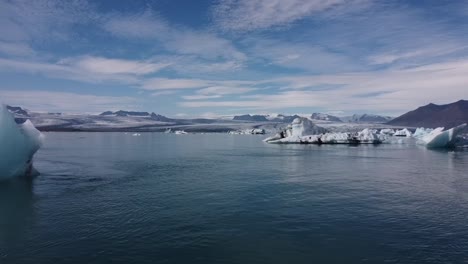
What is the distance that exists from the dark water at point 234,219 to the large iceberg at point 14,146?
3.76 feet

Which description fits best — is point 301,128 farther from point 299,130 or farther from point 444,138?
point 444,138

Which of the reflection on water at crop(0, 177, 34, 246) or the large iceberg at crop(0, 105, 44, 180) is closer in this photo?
the reflection on water at crop(0, 177, 34, 246)

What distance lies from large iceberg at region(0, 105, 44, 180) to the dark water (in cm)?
115

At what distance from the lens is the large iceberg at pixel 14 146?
71.1 feet

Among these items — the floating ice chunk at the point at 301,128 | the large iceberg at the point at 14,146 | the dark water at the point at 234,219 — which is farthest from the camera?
the floating ice chunk at the point at 301,128

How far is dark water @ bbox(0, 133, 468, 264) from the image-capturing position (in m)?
10.9

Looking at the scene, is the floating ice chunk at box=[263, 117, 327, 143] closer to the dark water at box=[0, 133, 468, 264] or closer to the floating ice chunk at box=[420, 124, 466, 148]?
the floating ice chunk at box=[420, 124, 466, 148]

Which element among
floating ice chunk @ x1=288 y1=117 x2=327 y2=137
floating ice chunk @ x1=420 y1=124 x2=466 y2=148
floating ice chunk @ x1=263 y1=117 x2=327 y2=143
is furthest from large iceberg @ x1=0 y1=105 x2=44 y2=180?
floating ice chunk @ x1=288 y1=117 x2=327 y2=137

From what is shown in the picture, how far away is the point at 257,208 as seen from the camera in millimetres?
16688

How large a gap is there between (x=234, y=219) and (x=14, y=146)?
51.4 feet

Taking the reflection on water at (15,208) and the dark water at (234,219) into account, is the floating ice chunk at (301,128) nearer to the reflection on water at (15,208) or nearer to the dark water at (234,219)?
the dark water at (234,219)

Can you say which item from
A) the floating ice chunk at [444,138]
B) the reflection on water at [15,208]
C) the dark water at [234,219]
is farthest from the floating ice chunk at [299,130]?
the reflection on water at [15,208]

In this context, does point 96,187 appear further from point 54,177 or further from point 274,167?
point 274,167

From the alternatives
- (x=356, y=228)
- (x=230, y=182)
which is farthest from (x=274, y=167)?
(x=356, y=228)
